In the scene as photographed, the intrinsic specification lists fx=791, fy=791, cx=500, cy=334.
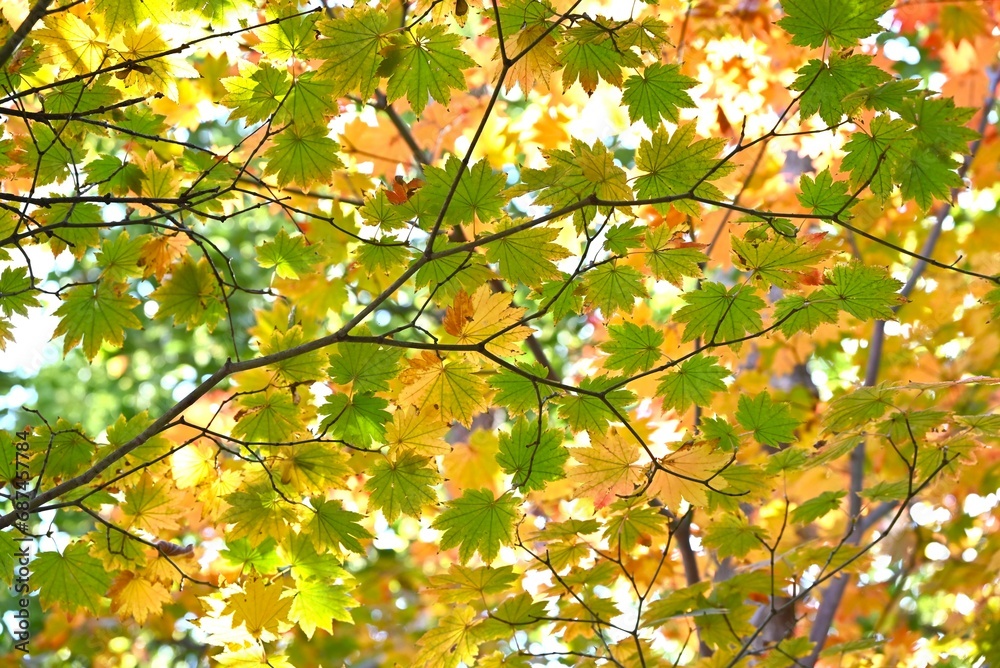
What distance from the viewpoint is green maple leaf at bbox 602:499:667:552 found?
5.35 feet

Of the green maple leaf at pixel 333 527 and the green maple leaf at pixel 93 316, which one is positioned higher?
the green maple leaf at pixel 93 316

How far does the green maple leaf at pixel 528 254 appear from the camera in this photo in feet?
4.53

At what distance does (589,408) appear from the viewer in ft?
4.57

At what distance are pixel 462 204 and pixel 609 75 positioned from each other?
1.11 ft

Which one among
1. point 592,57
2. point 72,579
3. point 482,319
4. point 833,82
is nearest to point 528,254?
point 482,319

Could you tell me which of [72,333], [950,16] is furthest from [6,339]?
[950,16]

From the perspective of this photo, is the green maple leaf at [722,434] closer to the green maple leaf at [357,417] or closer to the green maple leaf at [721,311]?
the green maple leaf at [721,311]

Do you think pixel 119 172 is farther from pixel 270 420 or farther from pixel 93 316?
pixel 270 420

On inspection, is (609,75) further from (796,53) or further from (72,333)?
(796,53)

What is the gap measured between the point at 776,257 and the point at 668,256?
187mm

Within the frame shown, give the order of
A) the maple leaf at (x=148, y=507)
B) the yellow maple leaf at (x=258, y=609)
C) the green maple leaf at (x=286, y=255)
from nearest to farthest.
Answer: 1. the yellow maple leaf at (x=258, y=609)
2. the maple leaf at (x=148, y=507)
3. the green maple leaf at (x=286, y=255)

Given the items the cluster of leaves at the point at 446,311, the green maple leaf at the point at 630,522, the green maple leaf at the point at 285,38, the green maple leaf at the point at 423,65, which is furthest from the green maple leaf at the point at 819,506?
the green maple leaf at the point at 285,38

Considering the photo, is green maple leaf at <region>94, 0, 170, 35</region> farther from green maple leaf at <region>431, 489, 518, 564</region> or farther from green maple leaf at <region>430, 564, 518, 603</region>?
green maple leaf at <region>430, 564, 518, 603</region>

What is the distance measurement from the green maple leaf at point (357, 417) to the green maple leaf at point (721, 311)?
56 cm
